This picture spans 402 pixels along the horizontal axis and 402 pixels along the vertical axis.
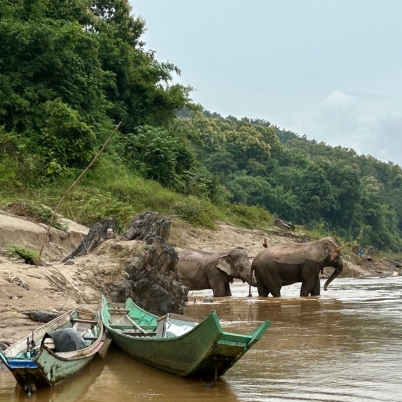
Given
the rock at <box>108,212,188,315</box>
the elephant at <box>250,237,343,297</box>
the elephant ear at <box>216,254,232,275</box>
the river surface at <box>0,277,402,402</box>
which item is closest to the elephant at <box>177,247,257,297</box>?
the elephant ear at <box>216,254,232,275</box>

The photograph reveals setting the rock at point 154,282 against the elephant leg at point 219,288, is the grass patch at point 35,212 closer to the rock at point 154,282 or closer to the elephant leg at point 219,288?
the elephant leg at point 219,288

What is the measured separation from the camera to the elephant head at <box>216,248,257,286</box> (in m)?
16.0

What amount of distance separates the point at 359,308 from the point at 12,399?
9168 mm

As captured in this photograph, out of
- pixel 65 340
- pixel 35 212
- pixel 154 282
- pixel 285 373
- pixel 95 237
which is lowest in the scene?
pixel 285 373

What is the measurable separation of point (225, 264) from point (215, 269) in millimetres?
330

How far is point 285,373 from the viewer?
7148 mm

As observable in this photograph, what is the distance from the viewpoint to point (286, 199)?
57.1 m

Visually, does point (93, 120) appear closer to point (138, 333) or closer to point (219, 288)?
point (219, 288)

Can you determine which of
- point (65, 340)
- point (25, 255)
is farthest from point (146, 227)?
point (65, 340)

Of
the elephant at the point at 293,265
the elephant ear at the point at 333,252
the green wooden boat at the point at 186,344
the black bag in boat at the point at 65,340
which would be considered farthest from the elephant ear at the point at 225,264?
the black bag in boat at the point at 65,340

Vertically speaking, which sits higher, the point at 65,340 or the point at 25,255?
the point at 25,255

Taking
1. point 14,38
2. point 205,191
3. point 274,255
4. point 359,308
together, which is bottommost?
point 359,308

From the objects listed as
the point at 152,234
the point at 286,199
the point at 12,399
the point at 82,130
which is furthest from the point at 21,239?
the point at 286,199

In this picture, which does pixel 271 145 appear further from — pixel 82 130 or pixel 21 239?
pixel 21 239
